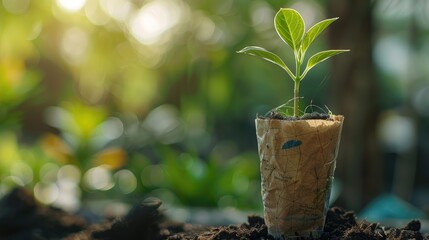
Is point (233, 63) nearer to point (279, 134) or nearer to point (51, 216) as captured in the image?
point (51, 216)

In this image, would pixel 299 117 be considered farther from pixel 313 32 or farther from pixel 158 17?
pixel 158 17

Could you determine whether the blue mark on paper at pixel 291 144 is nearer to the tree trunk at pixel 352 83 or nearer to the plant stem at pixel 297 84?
the plant stem at pixel 297 84

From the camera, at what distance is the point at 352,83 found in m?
3.03

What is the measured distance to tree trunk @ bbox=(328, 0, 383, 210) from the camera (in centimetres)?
301

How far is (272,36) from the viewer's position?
3.99 metres

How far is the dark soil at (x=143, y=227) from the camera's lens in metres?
1.06

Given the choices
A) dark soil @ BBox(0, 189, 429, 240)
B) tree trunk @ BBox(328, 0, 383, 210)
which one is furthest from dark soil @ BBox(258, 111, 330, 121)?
tree trunk @ BBox(328, 0, 383, 210)

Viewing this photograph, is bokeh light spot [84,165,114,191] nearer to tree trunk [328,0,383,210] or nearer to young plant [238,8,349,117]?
tree trunk [328,0,383,210]

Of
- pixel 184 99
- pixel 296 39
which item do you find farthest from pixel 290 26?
pixel 184 99

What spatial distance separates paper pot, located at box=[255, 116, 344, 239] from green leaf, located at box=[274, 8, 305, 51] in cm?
12

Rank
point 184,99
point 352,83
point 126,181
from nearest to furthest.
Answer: point 352,83, point 126,181, point 184,99

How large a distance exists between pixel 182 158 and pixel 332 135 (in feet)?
8.64

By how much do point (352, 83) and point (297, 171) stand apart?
Result: 207 centimetres

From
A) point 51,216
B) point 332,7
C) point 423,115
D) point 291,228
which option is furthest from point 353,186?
point 423,115
